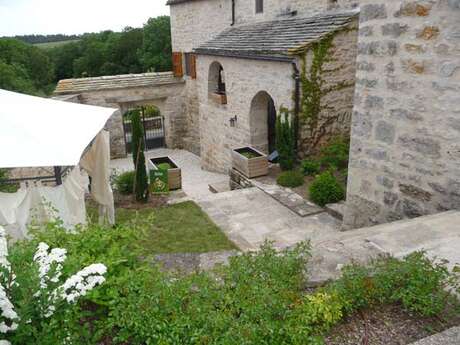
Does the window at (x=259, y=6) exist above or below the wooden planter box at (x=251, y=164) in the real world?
above

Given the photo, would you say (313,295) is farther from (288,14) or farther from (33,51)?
(33,51)

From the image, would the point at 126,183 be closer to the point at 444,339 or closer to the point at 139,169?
the point at 139,169

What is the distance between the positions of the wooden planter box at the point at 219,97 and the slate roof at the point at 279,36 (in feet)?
4.84

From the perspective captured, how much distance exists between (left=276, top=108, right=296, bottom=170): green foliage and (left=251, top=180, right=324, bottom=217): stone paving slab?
2.94 ft

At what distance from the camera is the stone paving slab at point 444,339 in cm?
228

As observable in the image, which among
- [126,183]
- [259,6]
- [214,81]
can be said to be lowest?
[126,183]

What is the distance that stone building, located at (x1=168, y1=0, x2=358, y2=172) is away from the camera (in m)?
Result: 10.1

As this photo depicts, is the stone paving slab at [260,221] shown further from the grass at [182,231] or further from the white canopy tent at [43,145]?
the white canopy tent at [43,145]

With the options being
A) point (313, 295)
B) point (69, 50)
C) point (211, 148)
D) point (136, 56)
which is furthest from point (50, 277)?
point (69, 50)

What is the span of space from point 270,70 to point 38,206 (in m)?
7.36

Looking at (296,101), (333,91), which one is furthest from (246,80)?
(333,91)

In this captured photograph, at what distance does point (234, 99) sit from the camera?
13.3m

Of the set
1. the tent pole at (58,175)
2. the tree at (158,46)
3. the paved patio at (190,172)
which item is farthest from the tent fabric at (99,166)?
the tree at (158,46)

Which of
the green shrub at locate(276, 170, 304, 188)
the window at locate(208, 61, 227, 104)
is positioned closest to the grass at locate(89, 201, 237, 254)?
the green shrub at locate(276, 170, 304, 188)
